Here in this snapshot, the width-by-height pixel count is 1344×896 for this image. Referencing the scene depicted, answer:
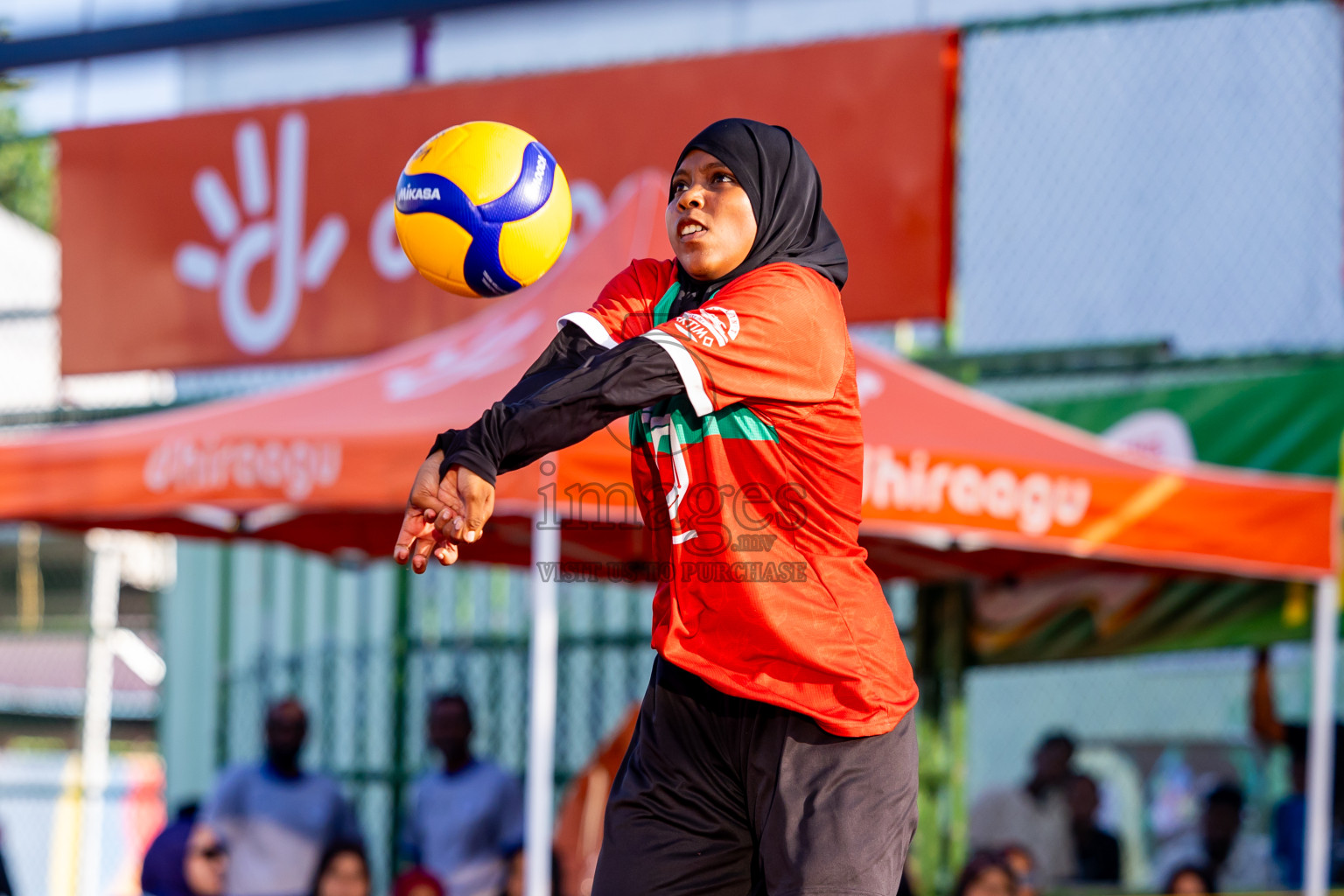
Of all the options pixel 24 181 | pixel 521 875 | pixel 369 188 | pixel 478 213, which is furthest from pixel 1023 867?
pixel 24 181

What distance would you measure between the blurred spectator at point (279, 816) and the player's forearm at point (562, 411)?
470cm

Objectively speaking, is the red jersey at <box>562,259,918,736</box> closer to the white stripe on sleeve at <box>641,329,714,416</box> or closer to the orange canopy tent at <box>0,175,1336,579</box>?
the white stripe on sleeve at <box>641,329,714,416</box>

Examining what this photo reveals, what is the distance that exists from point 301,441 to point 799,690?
300 centimetres

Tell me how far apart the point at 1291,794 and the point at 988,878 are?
5.52ft

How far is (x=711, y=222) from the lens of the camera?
8.74ft

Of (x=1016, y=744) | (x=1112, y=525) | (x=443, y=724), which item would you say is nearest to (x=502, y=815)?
(x=443, y=724)

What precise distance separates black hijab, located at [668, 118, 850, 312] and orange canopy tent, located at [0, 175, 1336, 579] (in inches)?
75.7

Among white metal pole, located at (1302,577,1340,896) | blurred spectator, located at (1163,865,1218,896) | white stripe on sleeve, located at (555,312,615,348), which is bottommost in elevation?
blurred spectator, located at (1163,865,1218,896)

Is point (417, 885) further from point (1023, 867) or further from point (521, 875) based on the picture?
point (1023, 867)

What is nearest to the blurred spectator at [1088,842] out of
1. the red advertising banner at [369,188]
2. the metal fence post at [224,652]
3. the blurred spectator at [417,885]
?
the red advertising banner at [369,188]

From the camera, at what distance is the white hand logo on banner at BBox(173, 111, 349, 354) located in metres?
8.74

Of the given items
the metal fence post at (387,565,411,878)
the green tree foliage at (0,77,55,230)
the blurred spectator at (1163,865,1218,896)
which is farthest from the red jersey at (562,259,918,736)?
the green tree foliage at (0,77,55,230)

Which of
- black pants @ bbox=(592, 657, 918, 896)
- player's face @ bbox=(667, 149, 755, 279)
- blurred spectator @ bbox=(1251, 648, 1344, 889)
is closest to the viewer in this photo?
black pants @ bbox=(592, 657, 918, 896)

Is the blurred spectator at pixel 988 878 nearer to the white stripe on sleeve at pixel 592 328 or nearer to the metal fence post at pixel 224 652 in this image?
the white stripe on sleeve at pixel 592 328
